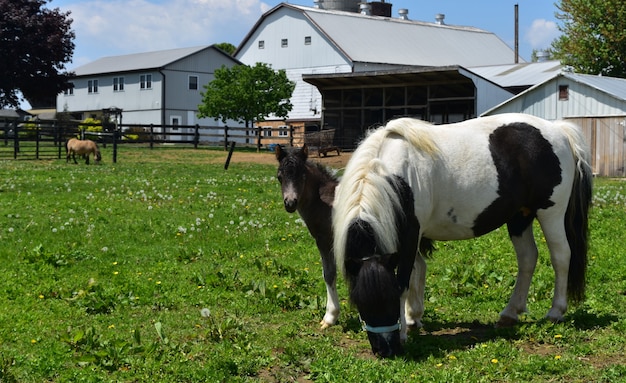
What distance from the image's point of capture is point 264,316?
8.39 metres

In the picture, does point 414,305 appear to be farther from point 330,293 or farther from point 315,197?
point 315,197

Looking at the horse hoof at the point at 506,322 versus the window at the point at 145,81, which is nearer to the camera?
the horse hoof at the point at 506,322

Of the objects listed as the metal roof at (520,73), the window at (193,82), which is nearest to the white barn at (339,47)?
the metal roof at (520,73)

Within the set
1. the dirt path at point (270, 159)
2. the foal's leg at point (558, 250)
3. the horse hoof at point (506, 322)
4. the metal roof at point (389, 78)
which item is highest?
the metal roof at point (389, 78)

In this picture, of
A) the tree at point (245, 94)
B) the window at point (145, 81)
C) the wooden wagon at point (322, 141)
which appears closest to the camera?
the wooden wagon at point (322, 141)

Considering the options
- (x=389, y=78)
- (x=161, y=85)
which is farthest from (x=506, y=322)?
(x=161, y=85)

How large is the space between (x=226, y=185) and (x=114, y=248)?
10.0 m

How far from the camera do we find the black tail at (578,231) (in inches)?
323

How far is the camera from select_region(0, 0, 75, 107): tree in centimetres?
5738

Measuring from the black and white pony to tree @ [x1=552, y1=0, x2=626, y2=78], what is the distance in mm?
45050

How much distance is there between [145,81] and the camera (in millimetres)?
68875

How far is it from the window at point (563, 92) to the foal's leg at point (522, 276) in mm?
28748

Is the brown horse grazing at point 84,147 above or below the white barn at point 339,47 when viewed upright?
below

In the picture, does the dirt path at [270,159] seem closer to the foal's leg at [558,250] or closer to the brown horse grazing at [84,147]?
the brown horse grazing at [84,147]
